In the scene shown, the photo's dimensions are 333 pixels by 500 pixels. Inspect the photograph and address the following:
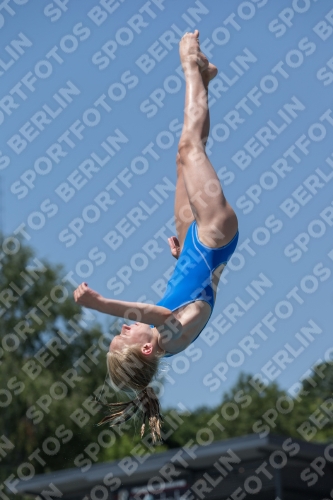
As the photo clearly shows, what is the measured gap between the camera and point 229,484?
16.8m

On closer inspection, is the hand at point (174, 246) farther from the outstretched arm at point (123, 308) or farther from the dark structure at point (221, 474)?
the dark structure at point (221, 474)

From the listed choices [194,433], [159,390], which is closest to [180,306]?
[159,390]

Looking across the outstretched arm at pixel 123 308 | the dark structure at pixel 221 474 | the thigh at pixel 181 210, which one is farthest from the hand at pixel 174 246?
the dark structure at pixel 221 474

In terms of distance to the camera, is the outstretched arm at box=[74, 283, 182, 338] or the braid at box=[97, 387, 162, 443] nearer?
the outstretched arm at box=[74, 283, 182, 338]

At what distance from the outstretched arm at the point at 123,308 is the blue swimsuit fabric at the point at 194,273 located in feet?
1.41

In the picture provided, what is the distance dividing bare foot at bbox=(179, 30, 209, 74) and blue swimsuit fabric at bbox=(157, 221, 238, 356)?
1.33 m

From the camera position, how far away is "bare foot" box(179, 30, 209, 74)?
23.0 feet

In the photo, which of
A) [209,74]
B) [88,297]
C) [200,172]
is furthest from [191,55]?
[88,297]

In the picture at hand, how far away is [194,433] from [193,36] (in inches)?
1608

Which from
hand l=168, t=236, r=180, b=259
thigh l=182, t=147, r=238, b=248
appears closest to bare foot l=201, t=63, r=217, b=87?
thigh l=182, t=147, r=238, b=248

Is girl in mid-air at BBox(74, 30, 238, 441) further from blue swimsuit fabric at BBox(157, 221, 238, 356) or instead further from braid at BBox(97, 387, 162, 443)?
braid at BBox(97, 387, 162, 443)

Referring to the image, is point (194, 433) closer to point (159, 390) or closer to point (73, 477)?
point (73, 477)

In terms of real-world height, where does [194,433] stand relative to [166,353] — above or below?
below

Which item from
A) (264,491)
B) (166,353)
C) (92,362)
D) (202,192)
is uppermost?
(202,192)
